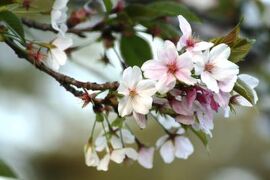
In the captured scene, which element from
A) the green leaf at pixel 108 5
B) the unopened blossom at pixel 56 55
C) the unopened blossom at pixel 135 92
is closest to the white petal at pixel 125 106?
the unopened blossom at pixel 135 92

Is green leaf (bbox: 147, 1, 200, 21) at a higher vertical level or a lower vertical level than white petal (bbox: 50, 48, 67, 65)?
lower

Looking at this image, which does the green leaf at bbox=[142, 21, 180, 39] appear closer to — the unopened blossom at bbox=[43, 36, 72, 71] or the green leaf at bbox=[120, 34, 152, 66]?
the green leaf at bbox=[120, 34, 152, 66]

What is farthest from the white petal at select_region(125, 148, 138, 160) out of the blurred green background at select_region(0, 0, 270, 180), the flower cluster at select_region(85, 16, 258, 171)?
the blurred green background at select_region(0, 0, 270, 180)

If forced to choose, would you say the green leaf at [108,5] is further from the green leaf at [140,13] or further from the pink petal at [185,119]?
the pink petal at [185,119]

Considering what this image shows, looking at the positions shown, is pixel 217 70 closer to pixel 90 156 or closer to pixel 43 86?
pixel 90 156

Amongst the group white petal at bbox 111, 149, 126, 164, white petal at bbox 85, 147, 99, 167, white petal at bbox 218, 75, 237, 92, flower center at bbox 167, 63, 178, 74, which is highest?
flower center at bbox 167, 63, 178, 74

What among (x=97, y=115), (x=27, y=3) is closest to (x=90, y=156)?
(x=97, y=115)
